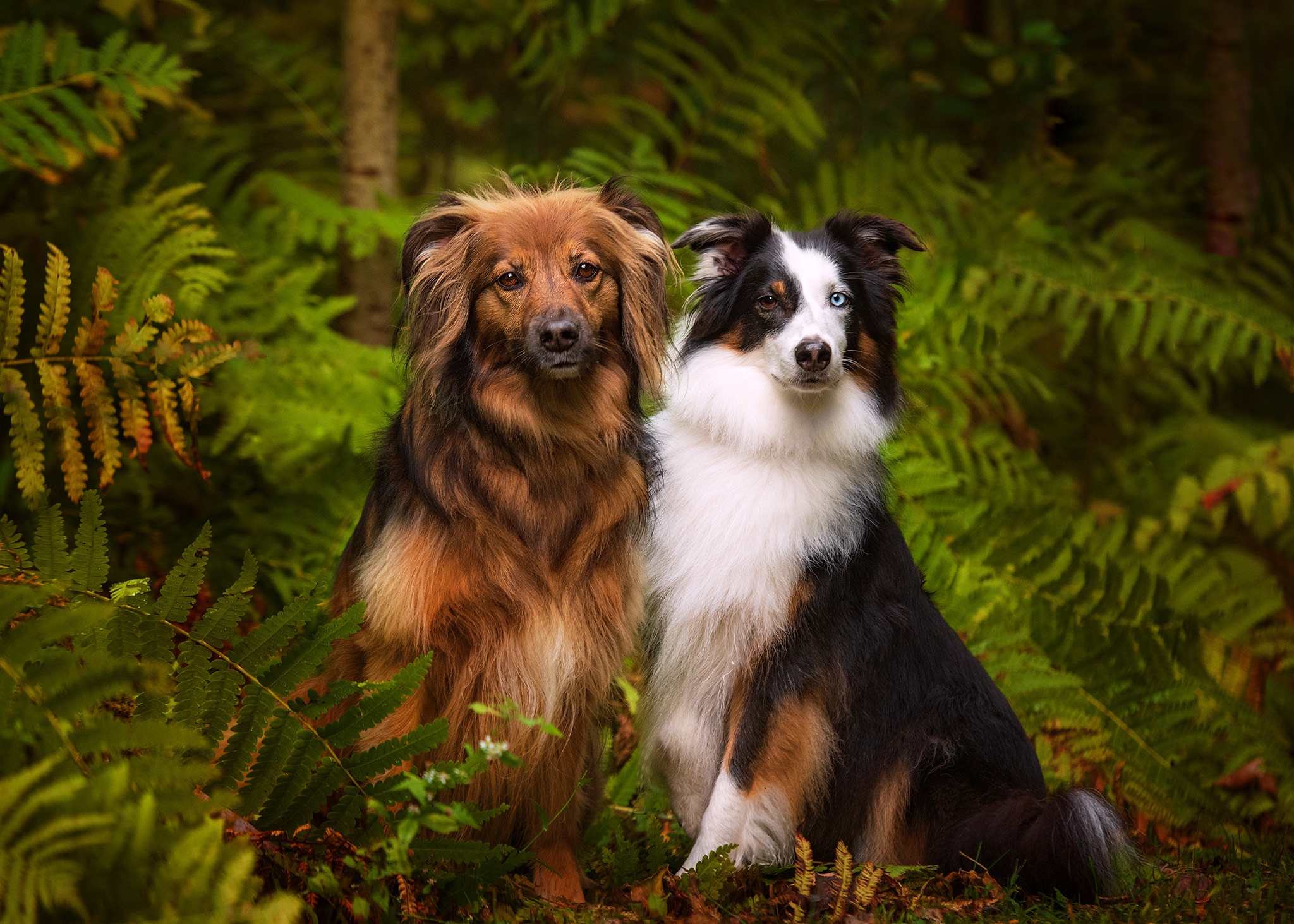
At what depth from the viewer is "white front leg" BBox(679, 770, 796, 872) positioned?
3.33 metres

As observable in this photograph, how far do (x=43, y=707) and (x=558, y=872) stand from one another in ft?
5.53

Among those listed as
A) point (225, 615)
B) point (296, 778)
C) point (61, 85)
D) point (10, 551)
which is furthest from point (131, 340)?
point (61, 85)

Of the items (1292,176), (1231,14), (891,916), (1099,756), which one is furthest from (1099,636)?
(1231,14)

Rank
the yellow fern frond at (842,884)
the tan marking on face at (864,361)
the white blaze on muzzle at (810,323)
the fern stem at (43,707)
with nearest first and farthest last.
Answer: the fern stem at (43,707) < the yellow fern frond at (842,884) < the white blaze on muzzle at (810,323) < the tan marking on face at (864,361)

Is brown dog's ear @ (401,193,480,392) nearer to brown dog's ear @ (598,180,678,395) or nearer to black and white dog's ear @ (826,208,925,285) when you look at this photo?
brown dog's ear @ (598,180,678,395)

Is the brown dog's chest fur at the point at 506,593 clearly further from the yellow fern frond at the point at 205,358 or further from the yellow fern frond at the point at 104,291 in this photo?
the yellow fern frond at the point at 104,291

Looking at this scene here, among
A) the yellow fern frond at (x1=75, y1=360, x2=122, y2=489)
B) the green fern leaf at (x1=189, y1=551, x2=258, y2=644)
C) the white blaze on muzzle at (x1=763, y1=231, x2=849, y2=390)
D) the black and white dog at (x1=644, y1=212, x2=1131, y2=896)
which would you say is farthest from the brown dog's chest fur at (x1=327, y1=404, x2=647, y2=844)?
the yellow fern frond at (x1=75, y1=360, x2=122, y2=489)

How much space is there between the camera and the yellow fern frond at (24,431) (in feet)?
9.52

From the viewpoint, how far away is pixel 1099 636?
4426 mm

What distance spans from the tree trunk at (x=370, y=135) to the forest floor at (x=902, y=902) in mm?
3328

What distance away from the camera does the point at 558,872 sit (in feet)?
10.4

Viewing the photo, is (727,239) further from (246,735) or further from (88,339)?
(246,735)

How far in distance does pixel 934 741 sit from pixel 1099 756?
118cm

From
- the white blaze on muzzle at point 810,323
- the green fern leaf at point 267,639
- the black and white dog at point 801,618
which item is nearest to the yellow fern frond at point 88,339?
the green fern leaf at point 267,639
